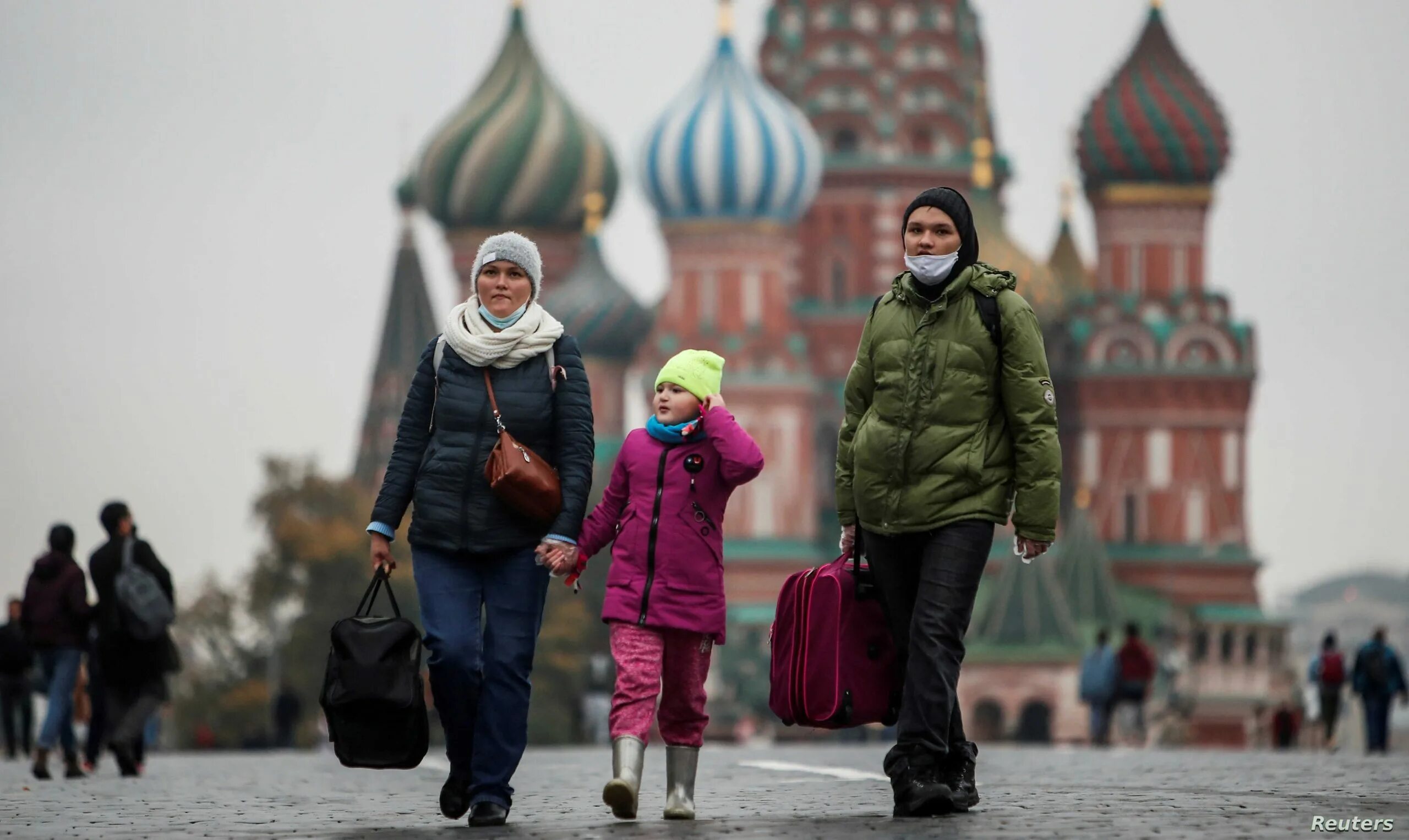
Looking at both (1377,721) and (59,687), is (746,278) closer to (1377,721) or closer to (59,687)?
(1377,721)

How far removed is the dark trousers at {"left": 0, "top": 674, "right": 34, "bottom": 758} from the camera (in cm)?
2498

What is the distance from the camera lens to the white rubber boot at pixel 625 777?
37.3ft

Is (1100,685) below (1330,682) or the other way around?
the other way around

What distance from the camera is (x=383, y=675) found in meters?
11.5

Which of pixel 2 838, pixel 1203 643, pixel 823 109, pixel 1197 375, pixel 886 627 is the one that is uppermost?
pixel 823 109

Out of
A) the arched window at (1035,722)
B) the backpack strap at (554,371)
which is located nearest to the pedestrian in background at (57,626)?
the backpack strap at (554,371)

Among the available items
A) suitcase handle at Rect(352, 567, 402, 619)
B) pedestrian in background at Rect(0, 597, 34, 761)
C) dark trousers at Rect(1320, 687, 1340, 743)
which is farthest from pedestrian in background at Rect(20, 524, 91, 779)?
dark trousers at Rect(1320, 687, 1340, 743)

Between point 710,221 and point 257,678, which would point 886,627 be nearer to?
point 257,678

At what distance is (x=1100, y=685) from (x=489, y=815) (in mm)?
20470

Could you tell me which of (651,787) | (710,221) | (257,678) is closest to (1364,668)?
(651,787)

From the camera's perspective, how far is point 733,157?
257ft

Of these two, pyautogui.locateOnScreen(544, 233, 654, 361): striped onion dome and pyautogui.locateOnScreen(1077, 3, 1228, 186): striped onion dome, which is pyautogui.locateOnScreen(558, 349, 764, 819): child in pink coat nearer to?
pyautogui.locateOnScreen(544, 233, 654, 361): striped onion dome

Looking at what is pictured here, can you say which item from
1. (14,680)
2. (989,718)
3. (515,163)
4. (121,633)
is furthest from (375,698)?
(515,163)

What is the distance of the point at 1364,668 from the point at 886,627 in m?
15.7
